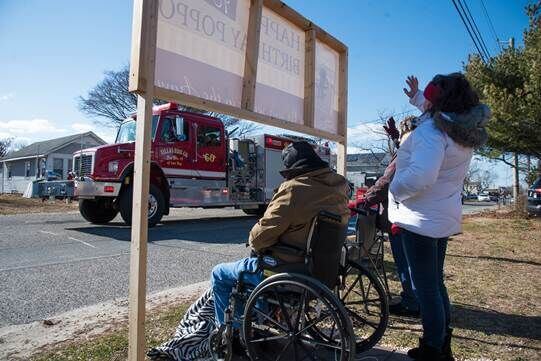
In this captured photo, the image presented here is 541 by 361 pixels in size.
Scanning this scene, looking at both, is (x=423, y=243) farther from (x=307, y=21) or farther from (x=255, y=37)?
(x=307, y=21)

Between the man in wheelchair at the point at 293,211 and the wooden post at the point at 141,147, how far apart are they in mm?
511

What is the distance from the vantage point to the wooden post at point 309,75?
4.36 m

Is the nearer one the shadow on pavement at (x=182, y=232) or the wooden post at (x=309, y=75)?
the wooden post at (x=309, y=75)

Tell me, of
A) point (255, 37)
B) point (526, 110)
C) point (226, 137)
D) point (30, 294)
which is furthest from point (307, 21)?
point (526, 110)

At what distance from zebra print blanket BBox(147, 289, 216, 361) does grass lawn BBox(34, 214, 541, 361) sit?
325 millimetres

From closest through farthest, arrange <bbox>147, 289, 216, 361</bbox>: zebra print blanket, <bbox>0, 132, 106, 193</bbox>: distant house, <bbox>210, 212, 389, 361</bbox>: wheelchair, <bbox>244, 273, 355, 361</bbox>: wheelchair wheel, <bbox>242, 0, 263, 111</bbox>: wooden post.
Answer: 1. <bbox>244, 273, 355, 361</bbox>: wheelchair wheel
2. <bbox>210, 212, 389, 361</bbox>: wheelchair
3. <bbox>147, 289, 216, 361</bbox>: zebra print blanket
4. <bbox>242, 0, 263, 111</bbox>: wooden post
5. <bbox>0, 132, 106, 193</bbox>: distant house

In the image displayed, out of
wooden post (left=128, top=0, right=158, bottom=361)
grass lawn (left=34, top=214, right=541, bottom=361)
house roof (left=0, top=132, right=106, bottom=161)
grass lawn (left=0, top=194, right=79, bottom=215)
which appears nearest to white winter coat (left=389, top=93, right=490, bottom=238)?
grass lawn (left=34, top=214, right=541, bottom=361)

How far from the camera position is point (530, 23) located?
13.8m

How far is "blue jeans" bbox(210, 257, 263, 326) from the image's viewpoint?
264 cm

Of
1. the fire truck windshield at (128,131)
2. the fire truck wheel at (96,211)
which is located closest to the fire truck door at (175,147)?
the fire truck windshield at (128,131)

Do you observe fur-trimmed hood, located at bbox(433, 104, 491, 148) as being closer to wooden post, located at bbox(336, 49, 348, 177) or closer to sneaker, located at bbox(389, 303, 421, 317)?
sneaker, located at bbox(389, 303, 421, 317)

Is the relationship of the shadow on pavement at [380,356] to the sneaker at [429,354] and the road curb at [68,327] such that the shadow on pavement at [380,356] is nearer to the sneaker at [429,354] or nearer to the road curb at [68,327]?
the sneaker at [429,354]

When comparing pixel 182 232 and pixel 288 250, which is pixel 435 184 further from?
pixel 182 232

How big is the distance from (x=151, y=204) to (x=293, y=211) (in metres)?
8.34
